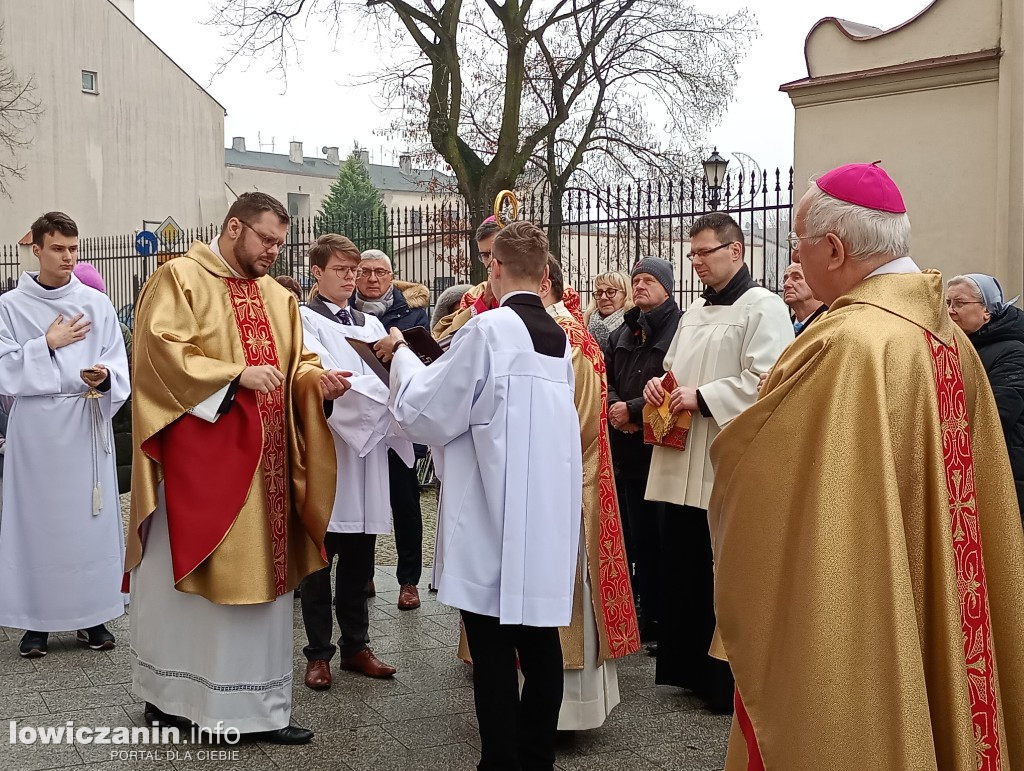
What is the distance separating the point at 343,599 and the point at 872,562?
3.27 metres

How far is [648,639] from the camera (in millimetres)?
6043

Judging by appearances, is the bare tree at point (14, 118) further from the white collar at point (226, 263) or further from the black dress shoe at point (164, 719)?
the black dress shoe at point (164, 719)

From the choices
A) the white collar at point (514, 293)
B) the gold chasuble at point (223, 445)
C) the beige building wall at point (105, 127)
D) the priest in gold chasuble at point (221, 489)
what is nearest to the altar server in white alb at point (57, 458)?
the priest in gold chasuble at point (221, 489)

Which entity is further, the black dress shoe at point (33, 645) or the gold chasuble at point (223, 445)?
the black dress shoe at point (33, 645)

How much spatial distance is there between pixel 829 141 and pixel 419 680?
7.99 meters

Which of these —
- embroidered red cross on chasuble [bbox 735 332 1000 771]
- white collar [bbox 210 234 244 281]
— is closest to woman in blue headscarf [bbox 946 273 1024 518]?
embroidered red cross on chasuble [bbox 735 332 1000 771]

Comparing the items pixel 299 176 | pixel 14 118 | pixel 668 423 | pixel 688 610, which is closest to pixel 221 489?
pixel 668 423

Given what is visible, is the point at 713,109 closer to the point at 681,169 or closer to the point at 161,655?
the point at 681,169

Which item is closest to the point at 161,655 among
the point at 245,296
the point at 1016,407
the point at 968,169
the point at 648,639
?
the point at 245,296

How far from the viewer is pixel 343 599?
527 cm

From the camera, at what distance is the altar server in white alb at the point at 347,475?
4.99 m

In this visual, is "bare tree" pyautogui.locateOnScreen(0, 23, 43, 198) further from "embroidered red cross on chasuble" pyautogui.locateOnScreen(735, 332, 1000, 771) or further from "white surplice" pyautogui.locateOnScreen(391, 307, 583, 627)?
"embroidered red cross on chasuble" pyautogui.locateOnScreen(735, 332, 1000, 771)

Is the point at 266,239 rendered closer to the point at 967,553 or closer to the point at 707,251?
the point at 707,251

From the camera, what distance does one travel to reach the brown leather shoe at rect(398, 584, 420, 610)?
21.7 ft
